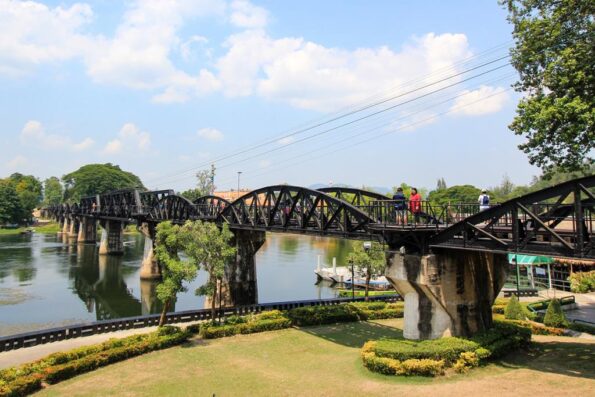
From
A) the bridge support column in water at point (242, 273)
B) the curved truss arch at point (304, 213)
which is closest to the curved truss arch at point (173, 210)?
the bridge support column in water at point (242, 273)

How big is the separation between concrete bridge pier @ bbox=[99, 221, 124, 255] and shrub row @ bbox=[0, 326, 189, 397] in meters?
68.4

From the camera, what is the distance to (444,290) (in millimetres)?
20781

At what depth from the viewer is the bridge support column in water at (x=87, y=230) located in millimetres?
110312

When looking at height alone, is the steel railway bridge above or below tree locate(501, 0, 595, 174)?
below

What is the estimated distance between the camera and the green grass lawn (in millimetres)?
16609

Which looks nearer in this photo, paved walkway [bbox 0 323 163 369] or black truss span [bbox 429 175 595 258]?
black truss span [bbox 429 175 595 258]

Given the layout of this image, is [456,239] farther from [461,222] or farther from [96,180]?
[96,180]

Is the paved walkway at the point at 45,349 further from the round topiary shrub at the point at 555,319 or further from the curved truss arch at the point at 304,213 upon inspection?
the round topiary shrub at the point at 555,319

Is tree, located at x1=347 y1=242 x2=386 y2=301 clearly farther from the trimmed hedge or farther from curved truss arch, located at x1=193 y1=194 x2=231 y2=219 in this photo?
curved truss arch, located at x1=193 y1=194 x2=231 y2=219

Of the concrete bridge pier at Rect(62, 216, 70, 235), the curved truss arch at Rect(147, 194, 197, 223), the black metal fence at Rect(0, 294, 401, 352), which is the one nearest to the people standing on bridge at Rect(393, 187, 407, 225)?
the black metal fence at Rect(0, 294, 401, 352)

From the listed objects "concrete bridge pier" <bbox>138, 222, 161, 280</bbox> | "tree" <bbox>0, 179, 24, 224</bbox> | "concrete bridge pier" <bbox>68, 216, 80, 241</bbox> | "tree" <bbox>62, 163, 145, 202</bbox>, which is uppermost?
"tree" <bbox>62, 163, 145, 202</bbox>

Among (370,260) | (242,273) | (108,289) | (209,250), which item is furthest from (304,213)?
(108,289)

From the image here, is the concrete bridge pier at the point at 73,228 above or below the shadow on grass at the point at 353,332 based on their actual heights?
above

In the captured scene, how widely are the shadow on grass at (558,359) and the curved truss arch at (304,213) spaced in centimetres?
986
